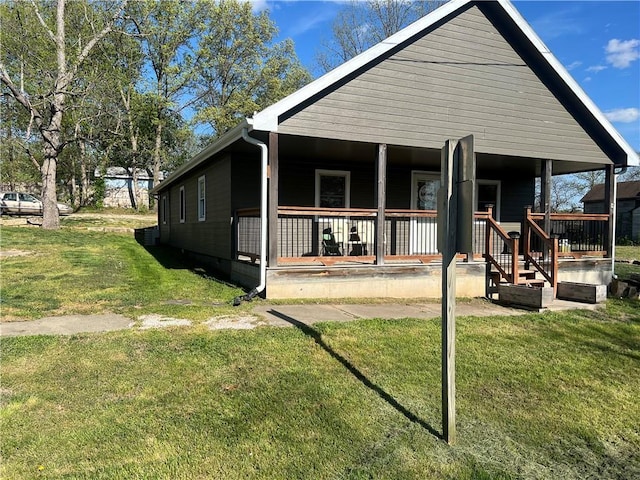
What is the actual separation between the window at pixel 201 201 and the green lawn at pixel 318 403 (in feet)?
22.6

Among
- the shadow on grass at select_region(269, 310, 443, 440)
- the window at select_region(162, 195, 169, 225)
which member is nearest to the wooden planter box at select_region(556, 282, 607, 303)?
the shadow on grass at select_region(269, 310, 443, 440)

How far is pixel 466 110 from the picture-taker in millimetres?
9352

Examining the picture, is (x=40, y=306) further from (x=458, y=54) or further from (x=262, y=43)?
(x=262, y=43)

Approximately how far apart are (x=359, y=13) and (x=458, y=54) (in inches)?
810

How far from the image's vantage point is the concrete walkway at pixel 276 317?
5434 millimetres

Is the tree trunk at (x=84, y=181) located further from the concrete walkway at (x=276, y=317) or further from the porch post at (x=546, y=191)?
the porch post at (x=546, y=191)

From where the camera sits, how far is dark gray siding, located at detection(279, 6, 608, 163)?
8422 mm

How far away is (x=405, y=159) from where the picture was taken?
1091 cm

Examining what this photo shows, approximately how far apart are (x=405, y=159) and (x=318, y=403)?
8.44m

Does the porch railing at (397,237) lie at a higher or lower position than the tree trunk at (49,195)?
lower

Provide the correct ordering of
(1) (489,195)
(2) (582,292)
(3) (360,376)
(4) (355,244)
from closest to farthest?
(3) (360,376)
(2) (582,292)
(4) (355,244)
(1) (489,195)

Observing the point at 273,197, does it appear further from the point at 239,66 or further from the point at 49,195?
the point at 239,66

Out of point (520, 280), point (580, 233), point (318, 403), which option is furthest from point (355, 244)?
point (318, 403)

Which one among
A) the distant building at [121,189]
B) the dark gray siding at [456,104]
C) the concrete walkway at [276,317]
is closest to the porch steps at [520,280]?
the concrete walkway at [276,317]
